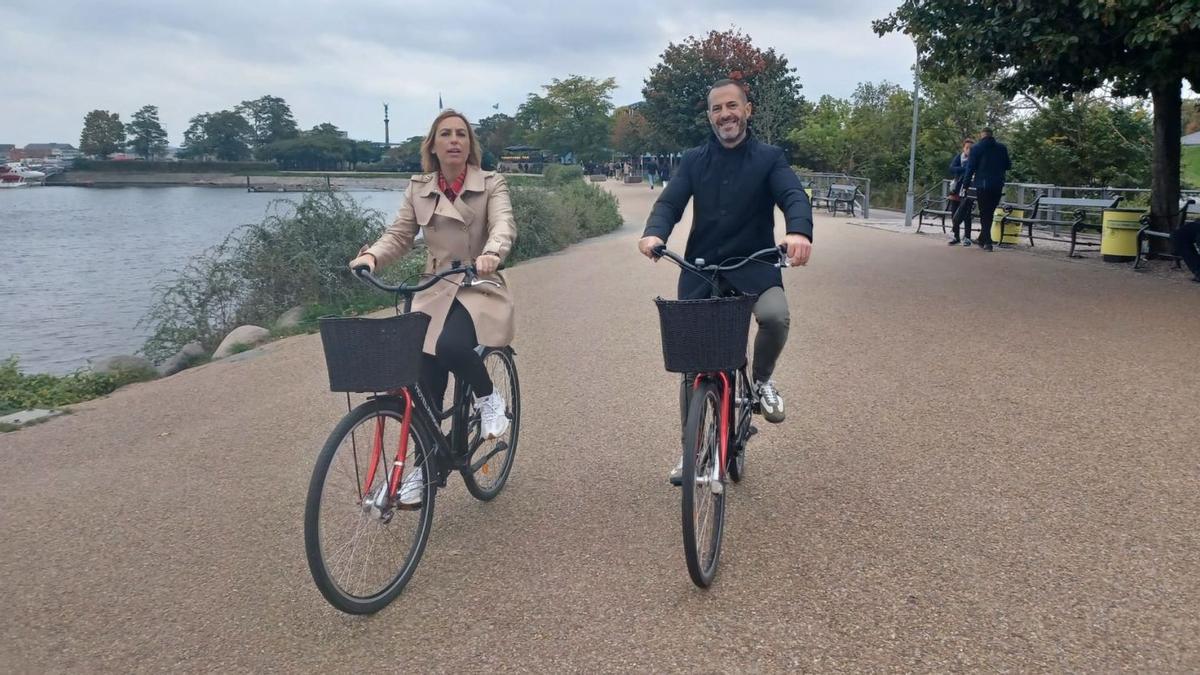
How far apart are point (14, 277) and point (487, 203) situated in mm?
28958

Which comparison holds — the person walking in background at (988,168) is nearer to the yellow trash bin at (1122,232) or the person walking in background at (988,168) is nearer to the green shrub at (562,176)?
the yellow trash bin at (1122,232)

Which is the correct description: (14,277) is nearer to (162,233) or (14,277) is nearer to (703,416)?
(162,233)

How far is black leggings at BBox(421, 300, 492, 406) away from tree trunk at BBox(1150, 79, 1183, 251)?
1227 centimetres

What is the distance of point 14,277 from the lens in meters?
28.0

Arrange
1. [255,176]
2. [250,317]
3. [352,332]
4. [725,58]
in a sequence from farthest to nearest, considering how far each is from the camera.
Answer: [255,176], [725,58], [250,317], [352,332]

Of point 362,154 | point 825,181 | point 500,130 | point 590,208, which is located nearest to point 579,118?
point 500,130

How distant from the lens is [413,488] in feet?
12.4

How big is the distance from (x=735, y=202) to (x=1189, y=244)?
9742 mm

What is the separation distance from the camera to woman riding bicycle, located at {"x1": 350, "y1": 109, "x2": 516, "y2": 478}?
4066mm

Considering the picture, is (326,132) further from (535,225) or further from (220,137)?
(535,225)

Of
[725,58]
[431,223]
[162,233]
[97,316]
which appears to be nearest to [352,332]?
[431,223]

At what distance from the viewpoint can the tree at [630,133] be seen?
Answer: 7588 centimetres

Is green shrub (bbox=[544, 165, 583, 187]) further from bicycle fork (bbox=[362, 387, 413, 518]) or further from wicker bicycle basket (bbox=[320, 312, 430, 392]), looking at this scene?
wicker bicycle basket (bbox=[320, 312, 430, 392])

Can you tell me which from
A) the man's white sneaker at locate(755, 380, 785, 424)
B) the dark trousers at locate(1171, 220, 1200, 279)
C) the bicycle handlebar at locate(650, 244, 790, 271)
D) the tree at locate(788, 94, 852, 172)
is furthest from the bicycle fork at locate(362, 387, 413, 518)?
the tree at locate(788, 94, 852, 172)
